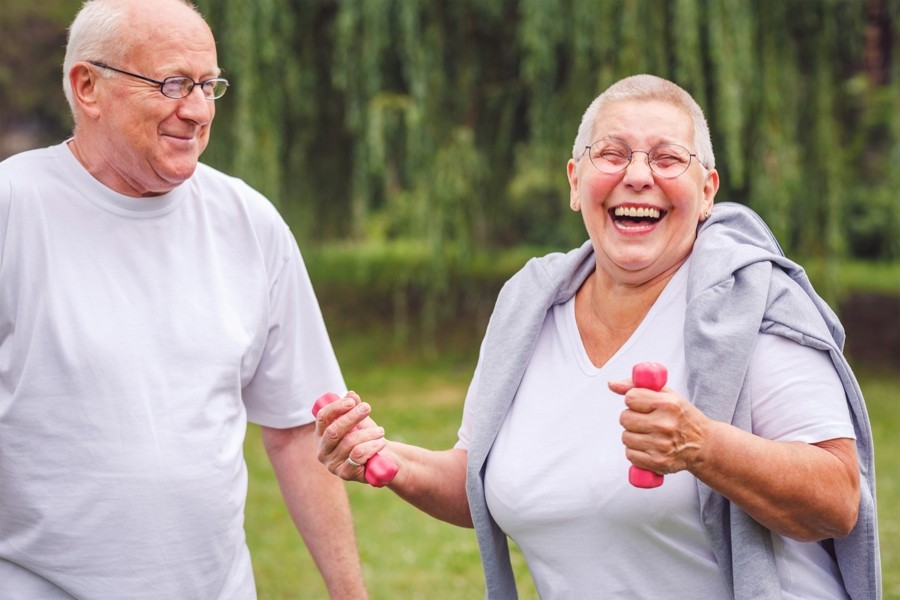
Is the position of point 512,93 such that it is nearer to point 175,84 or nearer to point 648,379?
point 175,84

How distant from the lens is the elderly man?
2543 millimetres

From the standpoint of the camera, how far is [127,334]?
261 cm

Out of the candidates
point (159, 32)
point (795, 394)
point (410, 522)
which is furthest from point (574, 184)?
point (410, 522)

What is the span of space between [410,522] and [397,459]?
14.7 ft

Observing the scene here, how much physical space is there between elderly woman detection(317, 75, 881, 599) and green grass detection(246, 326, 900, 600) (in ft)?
10.6

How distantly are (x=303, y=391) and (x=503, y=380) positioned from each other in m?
0.65

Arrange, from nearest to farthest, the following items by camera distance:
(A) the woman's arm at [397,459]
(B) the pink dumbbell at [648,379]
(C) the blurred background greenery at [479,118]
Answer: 1. (B) the pink dumbbell at [648,379]
2. (A) the woman's arm at [397,459]
3. (C) the blurred background greenery at [479,118]

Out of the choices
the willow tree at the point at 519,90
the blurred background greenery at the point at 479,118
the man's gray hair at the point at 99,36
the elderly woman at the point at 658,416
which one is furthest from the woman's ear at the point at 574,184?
the willow tree at the point at 519,90

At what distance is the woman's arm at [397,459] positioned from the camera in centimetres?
247

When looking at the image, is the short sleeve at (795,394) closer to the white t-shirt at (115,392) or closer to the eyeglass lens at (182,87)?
the white t-shirt at (115,392)

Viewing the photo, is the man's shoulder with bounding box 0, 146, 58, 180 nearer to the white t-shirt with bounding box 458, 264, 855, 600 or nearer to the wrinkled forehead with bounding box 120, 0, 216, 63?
the wrinkled forehead with bounding box 120, 0, 216, 63

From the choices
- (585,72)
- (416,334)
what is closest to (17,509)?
(585,72)

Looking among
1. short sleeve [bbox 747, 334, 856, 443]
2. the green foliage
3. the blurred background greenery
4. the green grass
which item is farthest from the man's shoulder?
the green foliage

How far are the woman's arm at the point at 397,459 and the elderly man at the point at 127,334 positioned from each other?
36 centimetres
